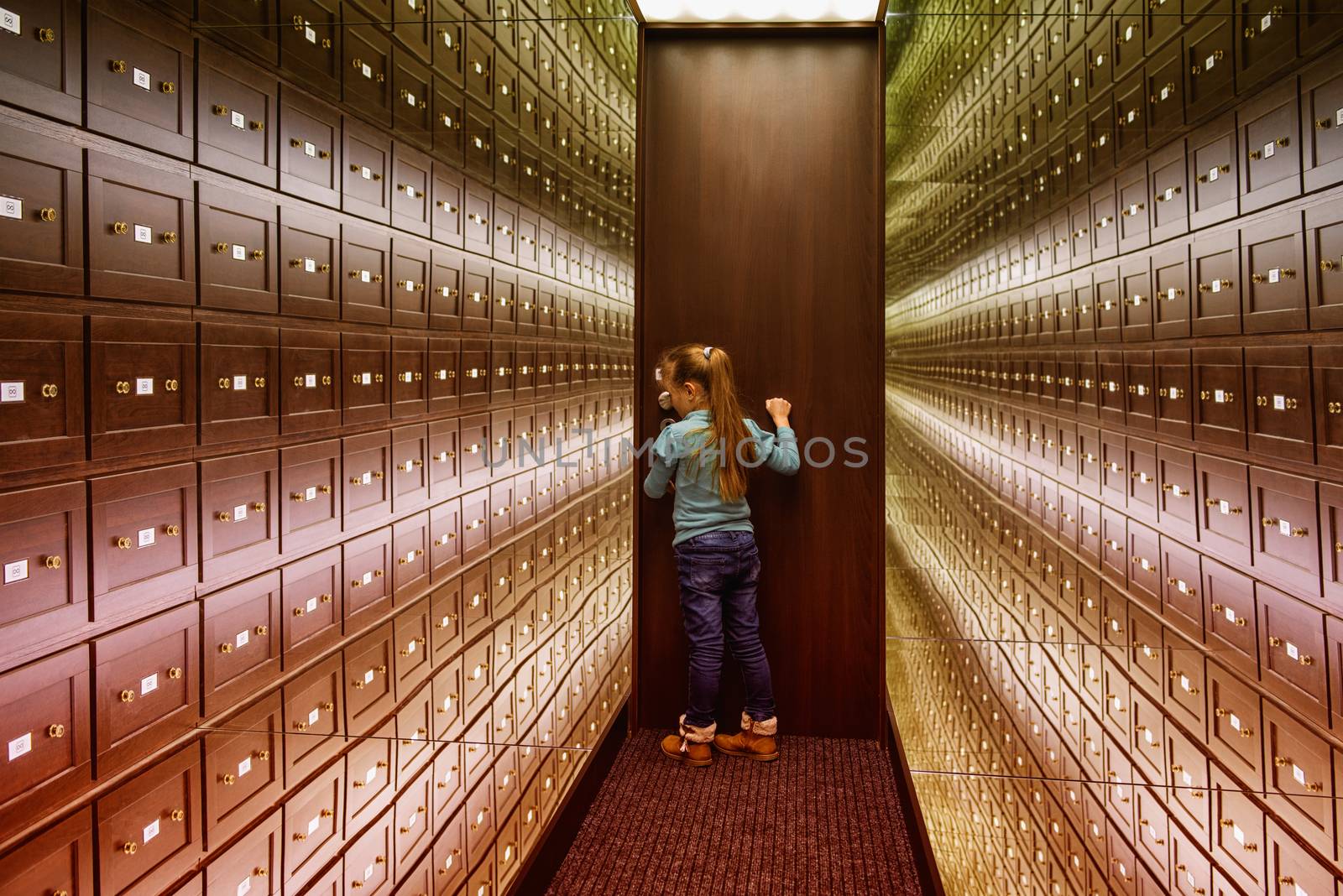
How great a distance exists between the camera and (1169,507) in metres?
1.01

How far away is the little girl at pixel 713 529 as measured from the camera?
1.98 m

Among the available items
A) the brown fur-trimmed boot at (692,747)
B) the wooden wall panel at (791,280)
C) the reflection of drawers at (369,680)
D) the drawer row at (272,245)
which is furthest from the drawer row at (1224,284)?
the brown fur-trimmed boot at (692,747)

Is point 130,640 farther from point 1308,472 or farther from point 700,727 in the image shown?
point 700,727

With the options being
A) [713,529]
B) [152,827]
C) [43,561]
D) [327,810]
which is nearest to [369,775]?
[327,810]

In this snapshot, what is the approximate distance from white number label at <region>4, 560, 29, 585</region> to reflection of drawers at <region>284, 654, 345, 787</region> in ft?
1.29

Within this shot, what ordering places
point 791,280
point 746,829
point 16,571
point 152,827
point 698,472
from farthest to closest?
point 791,280 → point 698,472 → point 746,829 → point 152,827 → point 16,571

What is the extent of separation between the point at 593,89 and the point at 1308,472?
1681mm

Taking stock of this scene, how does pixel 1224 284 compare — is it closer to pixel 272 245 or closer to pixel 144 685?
pixel 272 245

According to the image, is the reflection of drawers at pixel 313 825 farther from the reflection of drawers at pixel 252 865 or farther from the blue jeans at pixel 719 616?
the blue jeans at pixel 719 616

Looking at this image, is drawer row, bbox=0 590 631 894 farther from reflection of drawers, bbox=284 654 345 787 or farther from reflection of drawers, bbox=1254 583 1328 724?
reflection of drawers, bbox=1254 583 1328 724

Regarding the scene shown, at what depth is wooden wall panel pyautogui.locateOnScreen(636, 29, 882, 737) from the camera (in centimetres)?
214

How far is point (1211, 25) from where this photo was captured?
0.94 meters

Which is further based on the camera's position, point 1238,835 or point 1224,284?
point 1224,284

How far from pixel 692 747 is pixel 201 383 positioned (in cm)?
151
